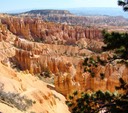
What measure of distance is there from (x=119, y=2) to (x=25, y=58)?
51.9 metres

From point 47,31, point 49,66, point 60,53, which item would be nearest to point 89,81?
point 49,66

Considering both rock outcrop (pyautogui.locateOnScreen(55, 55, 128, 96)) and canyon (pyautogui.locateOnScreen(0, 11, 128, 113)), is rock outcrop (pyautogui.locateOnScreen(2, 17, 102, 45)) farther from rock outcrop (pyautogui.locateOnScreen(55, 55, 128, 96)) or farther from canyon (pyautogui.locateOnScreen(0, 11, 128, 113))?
rock outcrop (pyautogui.locateOnScreen(55, 55, 128, 96))

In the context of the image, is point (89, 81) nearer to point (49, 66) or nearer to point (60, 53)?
point (49, 66)

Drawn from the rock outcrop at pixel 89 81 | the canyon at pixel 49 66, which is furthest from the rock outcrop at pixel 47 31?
the rock outcrop at pixel 89 81

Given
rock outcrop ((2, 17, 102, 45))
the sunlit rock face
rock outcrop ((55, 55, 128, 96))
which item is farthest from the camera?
rock outcrop ((2, 17, 102, 45))

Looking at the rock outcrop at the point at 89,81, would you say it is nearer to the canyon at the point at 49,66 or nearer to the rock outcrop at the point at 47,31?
the canyon at the point at 49,66

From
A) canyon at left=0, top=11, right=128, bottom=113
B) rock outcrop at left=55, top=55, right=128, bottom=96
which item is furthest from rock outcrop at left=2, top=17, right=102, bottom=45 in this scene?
rock outcrop at left=55, top=55, right=128, bottom=96

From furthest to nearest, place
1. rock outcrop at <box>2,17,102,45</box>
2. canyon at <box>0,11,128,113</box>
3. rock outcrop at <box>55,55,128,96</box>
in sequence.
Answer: rock outcrop at <box>2,17,102,45</box> < rock outcrop at <box>55,55,128,96</box> < canyon at <box>0,11,128,113</box>

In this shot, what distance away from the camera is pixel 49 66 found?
63281 millimetres

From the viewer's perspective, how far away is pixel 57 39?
109750 millimetres

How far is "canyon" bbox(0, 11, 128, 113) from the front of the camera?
3017 cm

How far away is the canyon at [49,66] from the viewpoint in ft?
99.0

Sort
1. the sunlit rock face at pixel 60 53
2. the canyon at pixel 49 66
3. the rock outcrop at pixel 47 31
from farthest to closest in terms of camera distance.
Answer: the rock outcrop at pixel 47 31 < the sunlit rock face at pixel 60 53 < the canyon at pixel 49 66

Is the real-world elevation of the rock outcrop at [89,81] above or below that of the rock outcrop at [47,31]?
above
